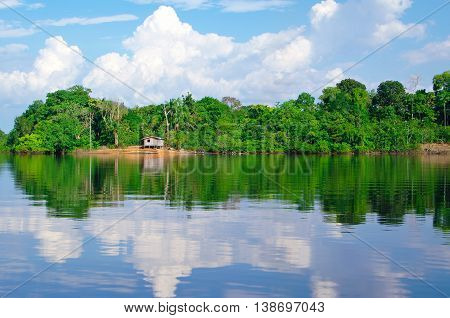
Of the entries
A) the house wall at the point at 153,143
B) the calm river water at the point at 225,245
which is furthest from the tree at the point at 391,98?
the calm river water at the point at 225,245

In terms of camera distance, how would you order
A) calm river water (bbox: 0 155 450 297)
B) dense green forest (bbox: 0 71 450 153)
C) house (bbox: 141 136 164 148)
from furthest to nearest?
dense green forest (bbox: 0 71 450 153) → house (bbox: 141 136 164 148) → calm river water (bbox: 0 155 450 297)

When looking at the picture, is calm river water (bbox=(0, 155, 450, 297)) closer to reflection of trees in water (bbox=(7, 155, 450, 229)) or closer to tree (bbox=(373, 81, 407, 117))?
reflection of trees in water (bbox=(7, 155, 450, 229))

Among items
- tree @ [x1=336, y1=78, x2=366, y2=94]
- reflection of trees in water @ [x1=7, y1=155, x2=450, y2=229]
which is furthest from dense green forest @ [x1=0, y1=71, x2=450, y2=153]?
reflection of trees in water @ [x1=7, y1=155, x2=450, y2=229]

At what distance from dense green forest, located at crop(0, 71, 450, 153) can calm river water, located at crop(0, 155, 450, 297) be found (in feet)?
245

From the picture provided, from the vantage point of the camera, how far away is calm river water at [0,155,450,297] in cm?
1069

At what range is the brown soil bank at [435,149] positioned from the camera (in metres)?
102

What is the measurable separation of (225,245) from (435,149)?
95954 millimetres

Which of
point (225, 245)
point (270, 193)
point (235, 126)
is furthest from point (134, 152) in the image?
point (225, 245)

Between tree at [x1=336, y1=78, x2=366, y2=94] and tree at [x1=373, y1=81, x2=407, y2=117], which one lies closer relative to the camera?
tree at [x1=373, y1=81, x2=407, y2=117]

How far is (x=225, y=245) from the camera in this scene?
47.0 ft

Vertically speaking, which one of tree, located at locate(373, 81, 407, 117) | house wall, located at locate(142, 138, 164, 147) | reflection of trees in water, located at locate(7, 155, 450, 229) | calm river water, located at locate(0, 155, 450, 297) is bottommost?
calm river water, located at locate(0, 155, 450, 297)
